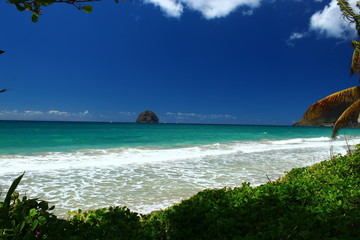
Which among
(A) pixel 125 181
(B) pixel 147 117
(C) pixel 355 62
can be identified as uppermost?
(B) pixel 147 117

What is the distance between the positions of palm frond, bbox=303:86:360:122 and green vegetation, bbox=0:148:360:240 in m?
7.51

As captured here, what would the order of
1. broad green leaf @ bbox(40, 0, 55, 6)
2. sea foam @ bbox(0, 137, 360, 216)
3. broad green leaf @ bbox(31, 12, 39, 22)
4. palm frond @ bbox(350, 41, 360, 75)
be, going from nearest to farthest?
broad green leaf @ bbox(40, 0, 55, 6) < broad green leaf @ bbox(31, 12, 39, 22) < sea foam @ bbox(0, 137, 360, 216) < palm frond @ bbox(350, 41, 360, 75)

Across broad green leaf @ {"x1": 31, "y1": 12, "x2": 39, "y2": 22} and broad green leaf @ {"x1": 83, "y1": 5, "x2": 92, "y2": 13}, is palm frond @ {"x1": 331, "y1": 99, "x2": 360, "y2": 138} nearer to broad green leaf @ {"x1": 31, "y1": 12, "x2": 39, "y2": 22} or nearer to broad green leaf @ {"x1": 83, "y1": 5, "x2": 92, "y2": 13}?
broad green leaf @ {"x1": 83, "y1": 5, "x2": 92, "y2": 13}

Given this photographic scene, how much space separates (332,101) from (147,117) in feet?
536

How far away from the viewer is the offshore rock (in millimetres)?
171200

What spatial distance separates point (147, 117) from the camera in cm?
17162

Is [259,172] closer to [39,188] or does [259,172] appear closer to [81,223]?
[39,188]

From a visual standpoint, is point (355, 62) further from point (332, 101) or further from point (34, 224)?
point (34, 224)

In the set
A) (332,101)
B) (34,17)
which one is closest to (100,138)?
(332,101)

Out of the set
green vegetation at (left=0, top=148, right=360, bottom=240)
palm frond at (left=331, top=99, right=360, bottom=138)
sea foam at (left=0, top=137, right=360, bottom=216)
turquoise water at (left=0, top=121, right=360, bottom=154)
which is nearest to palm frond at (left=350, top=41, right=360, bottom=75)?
palm frond at (left=331, top=99, right=360, bottom=138)

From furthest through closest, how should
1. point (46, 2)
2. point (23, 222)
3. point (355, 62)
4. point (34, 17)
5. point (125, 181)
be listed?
point (355, 62) < point (125, 181) < point (23, 222) < point (34, 17) < point (46, 2)

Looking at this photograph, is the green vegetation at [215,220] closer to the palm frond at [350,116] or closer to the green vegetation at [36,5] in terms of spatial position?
the green vegetation at [36,5]

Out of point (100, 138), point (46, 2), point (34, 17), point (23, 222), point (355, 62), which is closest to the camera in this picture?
point (46, 2)

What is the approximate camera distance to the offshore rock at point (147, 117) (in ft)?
562
